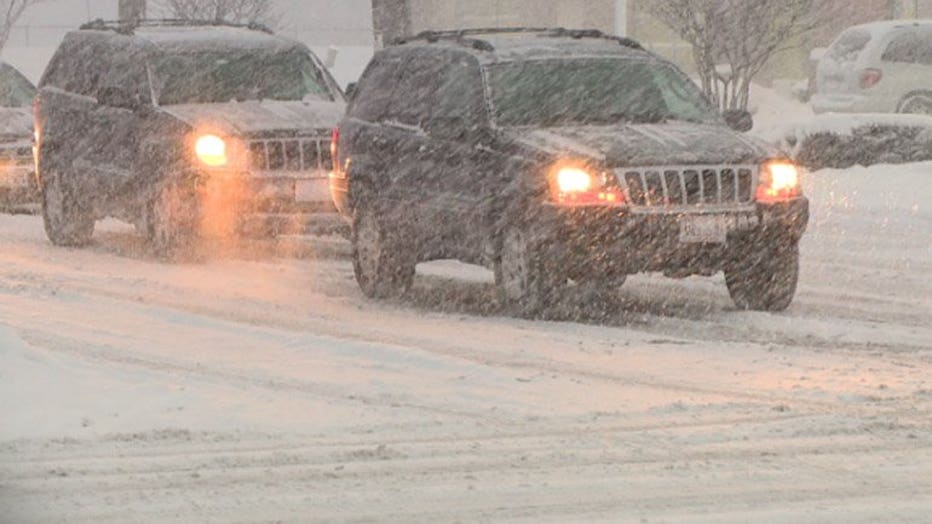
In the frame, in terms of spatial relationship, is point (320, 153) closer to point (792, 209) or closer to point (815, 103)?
point (792, 209)

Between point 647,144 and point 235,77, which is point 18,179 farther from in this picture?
point 647,144

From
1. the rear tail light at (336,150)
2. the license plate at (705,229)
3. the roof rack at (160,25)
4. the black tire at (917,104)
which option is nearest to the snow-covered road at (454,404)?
the license plate at (705,229)

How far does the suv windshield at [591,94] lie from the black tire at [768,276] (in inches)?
43.3

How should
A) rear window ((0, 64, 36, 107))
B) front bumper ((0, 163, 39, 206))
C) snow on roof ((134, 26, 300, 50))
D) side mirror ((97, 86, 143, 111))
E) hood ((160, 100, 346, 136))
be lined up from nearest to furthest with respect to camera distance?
hood ((160, 100, 346, 136)), side mirror ((97, 86, 143, 111)), snow on roof ((134, 26, 300, 50)), front bumper ((0, 163, 39, 206)), rear window ((0, 64, 36, 107))

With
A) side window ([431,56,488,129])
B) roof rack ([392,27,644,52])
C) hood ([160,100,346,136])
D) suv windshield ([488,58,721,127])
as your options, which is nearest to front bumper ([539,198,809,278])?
suv windshield ([488,58,721,127])

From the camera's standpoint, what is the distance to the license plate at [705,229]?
40.3 feet

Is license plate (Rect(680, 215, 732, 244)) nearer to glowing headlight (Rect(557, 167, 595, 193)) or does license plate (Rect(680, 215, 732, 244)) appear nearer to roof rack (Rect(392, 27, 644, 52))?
glowing headlight (Rect(557, 167, 595, 193))

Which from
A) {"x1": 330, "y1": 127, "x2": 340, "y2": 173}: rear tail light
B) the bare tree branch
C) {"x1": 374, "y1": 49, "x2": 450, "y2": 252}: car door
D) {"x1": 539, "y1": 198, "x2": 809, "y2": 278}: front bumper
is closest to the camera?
{"x1": 539, "y1": 198, "x2": 809, "y2": 278}: front bumper

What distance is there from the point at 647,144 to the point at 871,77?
17.3m

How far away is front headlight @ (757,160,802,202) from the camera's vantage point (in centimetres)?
1264

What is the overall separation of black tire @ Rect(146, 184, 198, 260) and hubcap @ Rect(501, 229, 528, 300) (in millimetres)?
3922

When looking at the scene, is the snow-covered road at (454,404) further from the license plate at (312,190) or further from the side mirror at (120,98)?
the side mirror at (120,98)

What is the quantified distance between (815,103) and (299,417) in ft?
72.2

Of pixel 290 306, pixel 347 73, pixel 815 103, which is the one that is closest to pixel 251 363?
pixel 290 306
